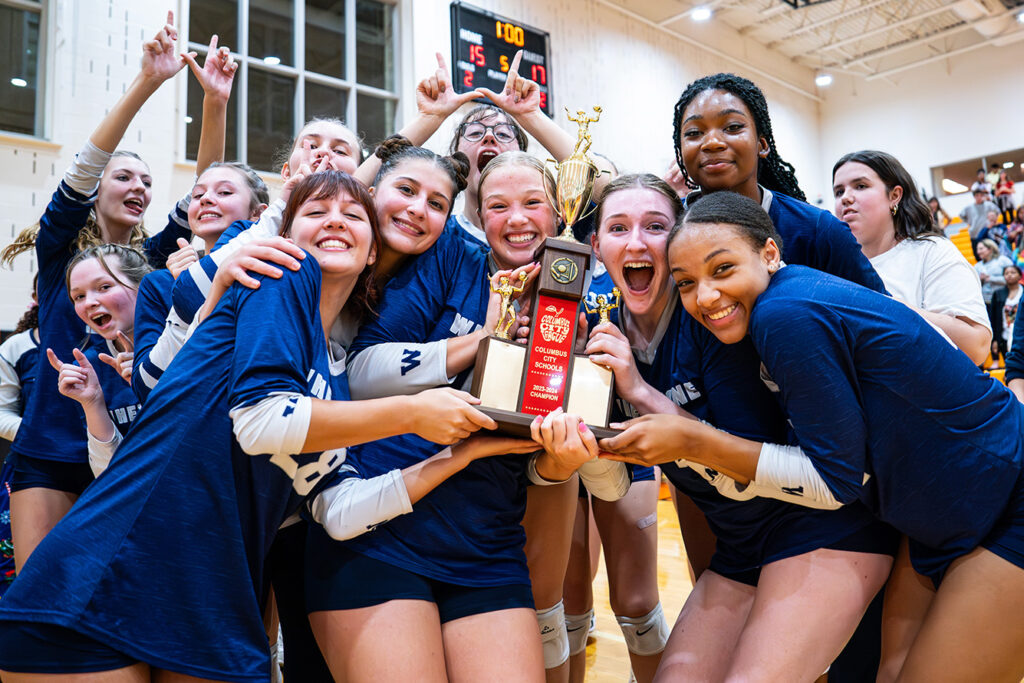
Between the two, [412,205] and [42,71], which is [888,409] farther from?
[42,71]

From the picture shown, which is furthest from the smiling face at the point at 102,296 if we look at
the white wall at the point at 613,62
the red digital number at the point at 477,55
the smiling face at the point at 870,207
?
the red digital number at the point at 477,55

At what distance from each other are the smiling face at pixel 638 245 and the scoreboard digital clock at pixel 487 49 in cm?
682

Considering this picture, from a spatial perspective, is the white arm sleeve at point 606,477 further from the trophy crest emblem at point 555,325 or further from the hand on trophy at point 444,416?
the hand on trophy at point 444,416

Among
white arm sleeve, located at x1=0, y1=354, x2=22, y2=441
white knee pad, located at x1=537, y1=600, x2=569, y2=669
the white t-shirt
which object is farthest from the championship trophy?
white arm sleeve, located at x1=0, y1=354, x2=22, y2=441

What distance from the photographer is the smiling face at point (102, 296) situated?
2.63 meters

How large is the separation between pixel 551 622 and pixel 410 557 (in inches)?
27.6

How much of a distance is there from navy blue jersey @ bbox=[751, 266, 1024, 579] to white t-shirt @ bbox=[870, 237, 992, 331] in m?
A: 0.84

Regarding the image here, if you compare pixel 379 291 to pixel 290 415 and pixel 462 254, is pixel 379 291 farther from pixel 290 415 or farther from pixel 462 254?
pixel 290 415

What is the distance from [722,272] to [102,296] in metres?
2.12

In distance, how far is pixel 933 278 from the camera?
2.63 m

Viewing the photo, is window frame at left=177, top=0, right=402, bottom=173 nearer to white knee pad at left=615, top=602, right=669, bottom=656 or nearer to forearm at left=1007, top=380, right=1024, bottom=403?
white knee pad at left=615, top=602, right=669, bottom=656

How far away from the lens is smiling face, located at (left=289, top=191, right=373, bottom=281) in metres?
1.83

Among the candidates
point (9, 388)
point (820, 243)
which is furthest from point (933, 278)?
point (9, 388)

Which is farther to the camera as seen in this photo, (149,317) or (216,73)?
(216,73)
